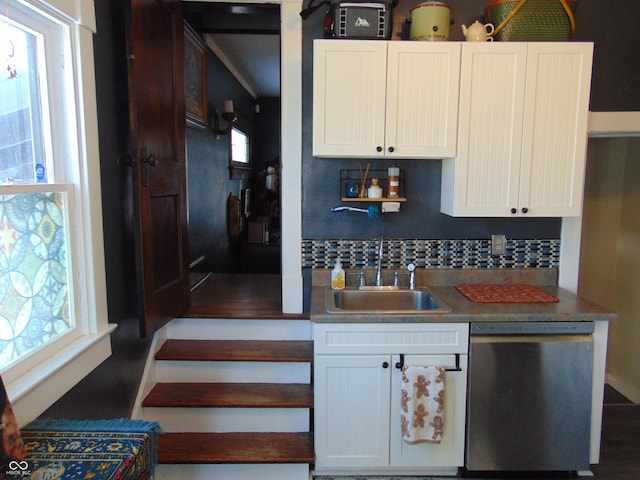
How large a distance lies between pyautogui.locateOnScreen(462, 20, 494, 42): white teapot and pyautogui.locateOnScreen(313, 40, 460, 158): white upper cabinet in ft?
0.45

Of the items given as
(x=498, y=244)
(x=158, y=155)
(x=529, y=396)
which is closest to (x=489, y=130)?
(x=498, y=244)

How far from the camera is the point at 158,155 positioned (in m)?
2.29

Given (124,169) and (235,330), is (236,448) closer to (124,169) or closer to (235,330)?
(235,330)

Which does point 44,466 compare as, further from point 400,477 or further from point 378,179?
point 378,179

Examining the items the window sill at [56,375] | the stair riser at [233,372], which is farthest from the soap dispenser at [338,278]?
the window sill at [56,375]

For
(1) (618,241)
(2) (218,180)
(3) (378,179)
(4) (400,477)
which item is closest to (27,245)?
(3) (378,179)

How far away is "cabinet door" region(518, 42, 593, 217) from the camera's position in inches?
91.9

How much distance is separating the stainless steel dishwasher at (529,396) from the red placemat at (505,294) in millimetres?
204

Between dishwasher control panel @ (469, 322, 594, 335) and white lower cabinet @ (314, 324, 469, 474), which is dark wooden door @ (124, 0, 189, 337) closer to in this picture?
white lower cabinet @ (314, 324, 469, 474)

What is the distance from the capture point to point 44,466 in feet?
4.13

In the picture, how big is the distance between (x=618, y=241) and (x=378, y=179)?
1940mm

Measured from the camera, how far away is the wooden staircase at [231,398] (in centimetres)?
229

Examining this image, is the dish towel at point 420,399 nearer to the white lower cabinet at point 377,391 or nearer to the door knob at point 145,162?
the white lower cabinet at point 377,391

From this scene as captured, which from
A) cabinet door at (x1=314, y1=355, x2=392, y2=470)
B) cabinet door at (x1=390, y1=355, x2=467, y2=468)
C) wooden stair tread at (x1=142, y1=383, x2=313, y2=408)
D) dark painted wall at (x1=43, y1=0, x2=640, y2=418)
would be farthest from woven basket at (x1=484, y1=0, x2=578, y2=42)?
wooden stair tread at (x1=142, y1=383, x2=313, y2=408)
